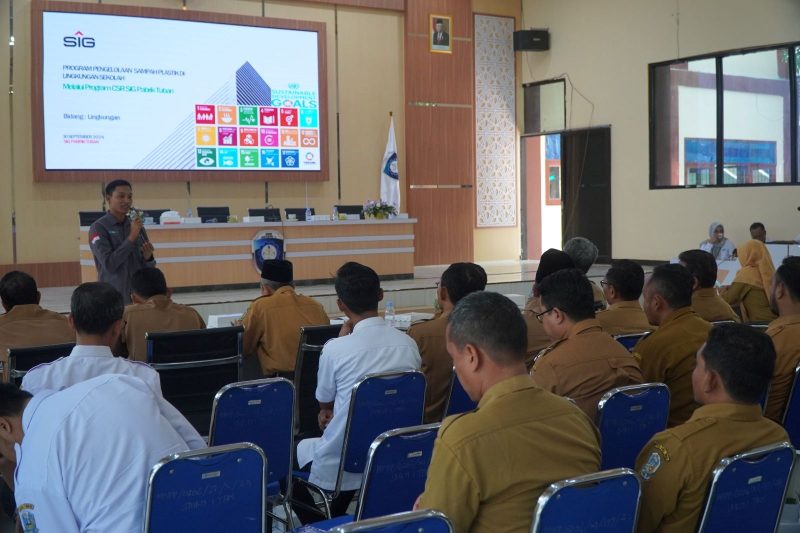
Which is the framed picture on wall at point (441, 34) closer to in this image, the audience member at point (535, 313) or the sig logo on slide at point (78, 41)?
the sig logo on slide at point (78, 41)

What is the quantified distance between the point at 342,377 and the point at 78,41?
353 inches

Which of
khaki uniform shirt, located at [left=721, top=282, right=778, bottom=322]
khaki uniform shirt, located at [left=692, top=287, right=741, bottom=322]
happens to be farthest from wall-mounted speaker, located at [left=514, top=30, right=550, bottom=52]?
khaki uniform shirt, located at [left=692, top=287, right=741, bottom=322]

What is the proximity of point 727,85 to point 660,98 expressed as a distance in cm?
104

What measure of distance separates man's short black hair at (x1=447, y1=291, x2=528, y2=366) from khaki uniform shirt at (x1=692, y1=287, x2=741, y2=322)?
2.69 m

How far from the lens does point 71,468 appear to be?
5.55ft

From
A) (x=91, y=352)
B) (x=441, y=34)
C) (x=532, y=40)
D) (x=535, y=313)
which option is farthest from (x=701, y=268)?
(x=532, y=40)

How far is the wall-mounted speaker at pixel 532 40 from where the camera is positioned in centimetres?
1414

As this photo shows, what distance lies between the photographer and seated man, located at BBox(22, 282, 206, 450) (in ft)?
7.36

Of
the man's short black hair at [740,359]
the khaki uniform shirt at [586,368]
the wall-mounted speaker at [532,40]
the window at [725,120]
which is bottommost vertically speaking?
the khaki uniform shirt at [586,368]

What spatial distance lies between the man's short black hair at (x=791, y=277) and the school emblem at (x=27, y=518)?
8.93ft

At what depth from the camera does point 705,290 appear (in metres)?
4.33

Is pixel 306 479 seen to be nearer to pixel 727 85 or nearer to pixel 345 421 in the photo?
pixel 345 421

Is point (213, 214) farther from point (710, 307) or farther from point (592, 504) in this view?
point (592, 504)

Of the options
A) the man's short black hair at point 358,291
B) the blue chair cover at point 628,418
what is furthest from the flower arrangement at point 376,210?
the blue chair cover at point 628,418
